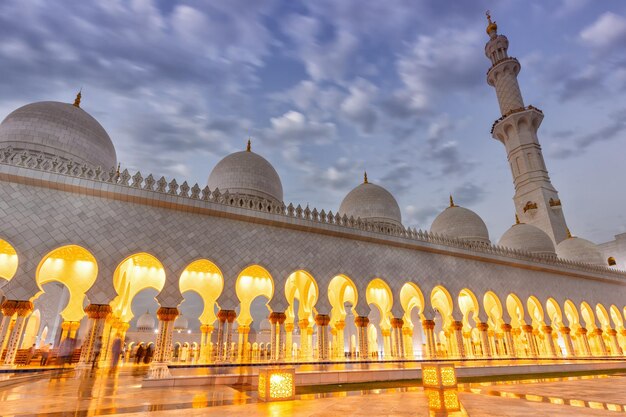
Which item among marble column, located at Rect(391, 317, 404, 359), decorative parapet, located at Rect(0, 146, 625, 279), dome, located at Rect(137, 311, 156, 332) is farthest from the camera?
dome, located at Rect(137, 311, 156, 332)

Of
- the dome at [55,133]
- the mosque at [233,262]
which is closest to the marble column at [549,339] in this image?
the mosque at [233,262]

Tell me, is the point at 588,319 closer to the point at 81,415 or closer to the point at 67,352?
the point at 81,415

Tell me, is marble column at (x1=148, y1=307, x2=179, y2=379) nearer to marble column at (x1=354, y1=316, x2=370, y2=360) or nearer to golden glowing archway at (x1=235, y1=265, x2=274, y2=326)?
golden glowing archway at (x1=235, y1=265, x2=274, y2=326)

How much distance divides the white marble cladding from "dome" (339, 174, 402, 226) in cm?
305

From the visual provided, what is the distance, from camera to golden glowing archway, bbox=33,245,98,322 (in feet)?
35.9

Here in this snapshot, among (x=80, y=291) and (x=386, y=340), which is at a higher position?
(x=80, y=291)

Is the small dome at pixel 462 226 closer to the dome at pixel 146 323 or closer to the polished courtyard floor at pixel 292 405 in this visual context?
the polished courtyard floor at pixel 292 405

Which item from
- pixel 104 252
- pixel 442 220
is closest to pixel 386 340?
pixel 442 220

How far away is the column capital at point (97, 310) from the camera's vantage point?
8203 millimetres

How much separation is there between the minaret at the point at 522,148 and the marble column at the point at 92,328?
25.4 metres

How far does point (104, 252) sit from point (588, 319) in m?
22.4

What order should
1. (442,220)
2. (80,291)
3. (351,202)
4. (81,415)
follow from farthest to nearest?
1. (442,220)
2. (351,202)
3. (80,291)
4. (81,415)

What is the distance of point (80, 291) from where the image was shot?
11.3 meters

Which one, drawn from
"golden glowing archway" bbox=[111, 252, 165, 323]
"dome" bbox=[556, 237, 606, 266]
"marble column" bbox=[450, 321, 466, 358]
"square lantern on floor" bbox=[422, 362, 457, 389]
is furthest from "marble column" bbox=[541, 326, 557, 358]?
"golden glowing archway" bbox=[111, 252, 165, 323]
